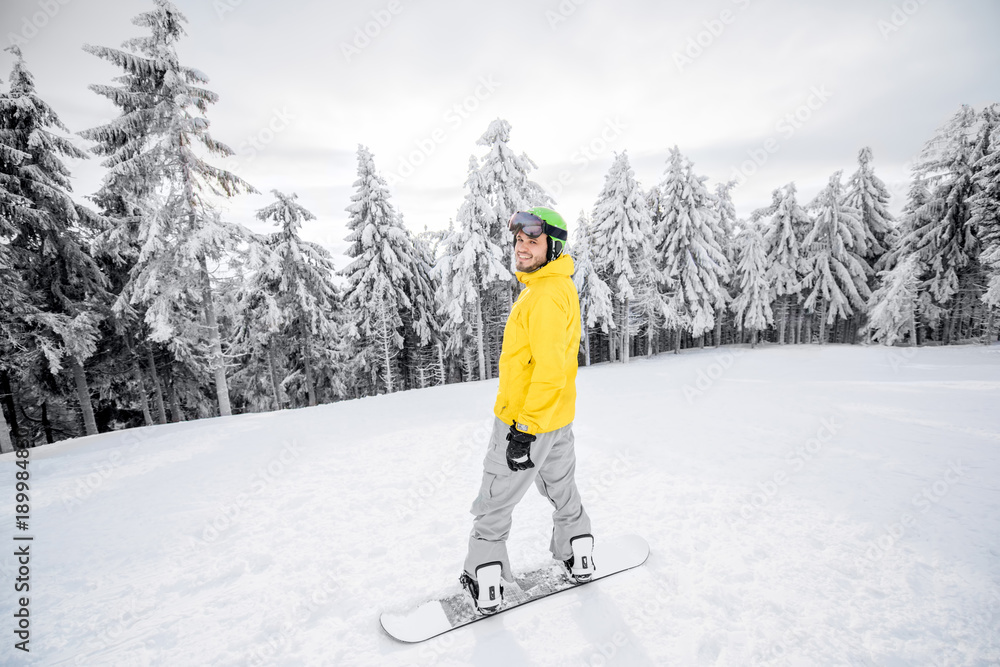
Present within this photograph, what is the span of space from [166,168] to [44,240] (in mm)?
4800

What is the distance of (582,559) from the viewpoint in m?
2.94

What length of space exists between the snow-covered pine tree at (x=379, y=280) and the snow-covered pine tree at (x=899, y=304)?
2576 cm

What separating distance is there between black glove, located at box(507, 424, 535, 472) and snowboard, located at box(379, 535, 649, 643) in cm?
101

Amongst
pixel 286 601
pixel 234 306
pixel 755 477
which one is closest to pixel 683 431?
pixel 755 477

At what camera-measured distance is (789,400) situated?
28.2 feet

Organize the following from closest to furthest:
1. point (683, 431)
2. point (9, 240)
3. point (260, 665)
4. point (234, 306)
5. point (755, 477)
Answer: point (260, 665), point (755, 477), point (683, 431), point (9, 240), point (234, 306)

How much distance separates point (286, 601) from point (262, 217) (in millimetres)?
19317

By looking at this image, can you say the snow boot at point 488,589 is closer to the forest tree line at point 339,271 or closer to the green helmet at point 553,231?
the green helmet at point 553,231

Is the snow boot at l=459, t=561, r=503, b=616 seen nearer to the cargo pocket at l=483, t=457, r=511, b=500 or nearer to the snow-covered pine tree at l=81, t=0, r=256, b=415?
the cargo pocket at l=483, t=457, r=511, b=500

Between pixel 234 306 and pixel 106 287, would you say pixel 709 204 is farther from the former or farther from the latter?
pixel 106 287

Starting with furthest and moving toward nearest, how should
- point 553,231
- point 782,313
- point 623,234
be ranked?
point 782,313 < point 623,234 < point 553,231
